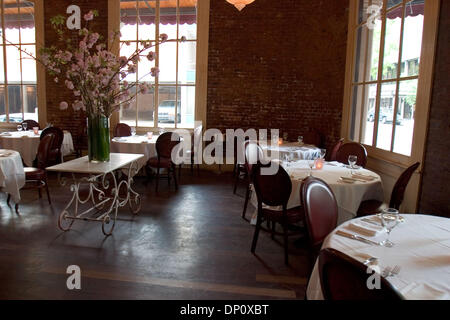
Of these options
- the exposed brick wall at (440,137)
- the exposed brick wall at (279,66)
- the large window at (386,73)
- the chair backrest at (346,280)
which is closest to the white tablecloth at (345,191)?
the exposed brick wall at (440,137)

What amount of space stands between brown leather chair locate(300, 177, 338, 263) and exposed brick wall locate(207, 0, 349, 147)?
15.3ft

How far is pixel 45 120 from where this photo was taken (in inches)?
322

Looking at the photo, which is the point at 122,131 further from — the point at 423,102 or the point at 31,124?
the point at 423,102

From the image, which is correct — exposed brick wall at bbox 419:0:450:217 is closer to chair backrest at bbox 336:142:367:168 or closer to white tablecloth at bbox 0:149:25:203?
chair backrest at bbox 336:142:367:168

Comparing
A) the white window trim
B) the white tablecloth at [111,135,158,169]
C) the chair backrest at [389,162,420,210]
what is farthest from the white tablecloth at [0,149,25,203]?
the white window trim

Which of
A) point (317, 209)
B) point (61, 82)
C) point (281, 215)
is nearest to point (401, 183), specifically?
point (281, 215)

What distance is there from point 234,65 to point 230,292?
5.45 metres

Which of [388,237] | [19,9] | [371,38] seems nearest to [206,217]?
[388,237]

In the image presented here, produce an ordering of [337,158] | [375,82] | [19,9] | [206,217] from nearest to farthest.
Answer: [206,217], [337,158], [375,82], [19,9]

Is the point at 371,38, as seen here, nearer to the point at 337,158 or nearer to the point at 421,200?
the point at 337,158

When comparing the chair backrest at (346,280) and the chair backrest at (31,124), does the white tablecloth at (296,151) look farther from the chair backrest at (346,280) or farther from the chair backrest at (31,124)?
the chair backrest at (31,124)

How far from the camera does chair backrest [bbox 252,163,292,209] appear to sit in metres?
3.09

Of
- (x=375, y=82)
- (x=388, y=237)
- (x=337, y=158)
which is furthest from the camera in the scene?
(x=375, y=82)

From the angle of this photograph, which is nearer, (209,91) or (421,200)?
(421,200)
